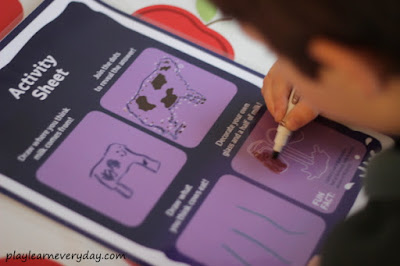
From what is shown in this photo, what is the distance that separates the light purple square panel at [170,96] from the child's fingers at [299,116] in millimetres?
65

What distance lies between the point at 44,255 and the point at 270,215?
0.19 metres

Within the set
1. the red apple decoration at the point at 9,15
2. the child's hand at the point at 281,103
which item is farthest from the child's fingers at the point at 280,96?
the red apple decoration at the point at 9,15

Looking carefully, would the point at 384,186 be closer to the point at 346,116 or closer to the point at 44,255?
the point at 346,116

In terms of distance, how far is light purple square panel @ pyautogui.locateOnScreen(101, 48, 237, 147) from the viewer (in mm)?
471

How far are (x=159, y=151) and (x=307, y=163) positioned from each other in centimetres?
13

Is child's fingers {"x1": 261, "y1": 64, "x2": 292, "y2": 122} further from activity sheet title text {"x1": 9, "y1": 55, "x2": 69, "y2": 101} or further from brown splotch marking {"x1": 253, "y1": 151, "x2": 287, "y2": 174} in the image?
activity sheet title text {"x1": 9, "y1": 55, "x2": 69, "y2": 101}

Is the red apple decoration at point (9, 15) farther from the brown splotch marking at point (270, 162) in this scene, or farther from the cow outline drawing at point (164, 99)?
the brown splotch marking at point (270, 162)

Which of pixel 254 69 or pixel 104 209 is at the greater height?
pixel 254 69

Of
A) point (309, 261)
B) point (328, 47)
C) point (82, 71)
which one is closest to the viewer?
point (328, 47)

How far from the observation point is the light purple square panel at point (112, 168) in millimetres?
420

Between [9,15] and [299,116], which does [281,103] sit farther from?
[9,15]

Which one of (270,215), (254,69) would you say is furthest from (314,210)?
(254,69)

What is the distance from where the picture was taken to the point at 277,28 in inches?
11.5

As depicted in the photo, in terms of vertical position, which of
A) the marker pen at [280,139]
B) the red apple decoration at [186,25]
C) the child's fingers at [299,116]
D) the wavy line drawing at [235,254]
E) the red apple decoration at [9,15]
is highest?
the red apple decoration at [186,25]
